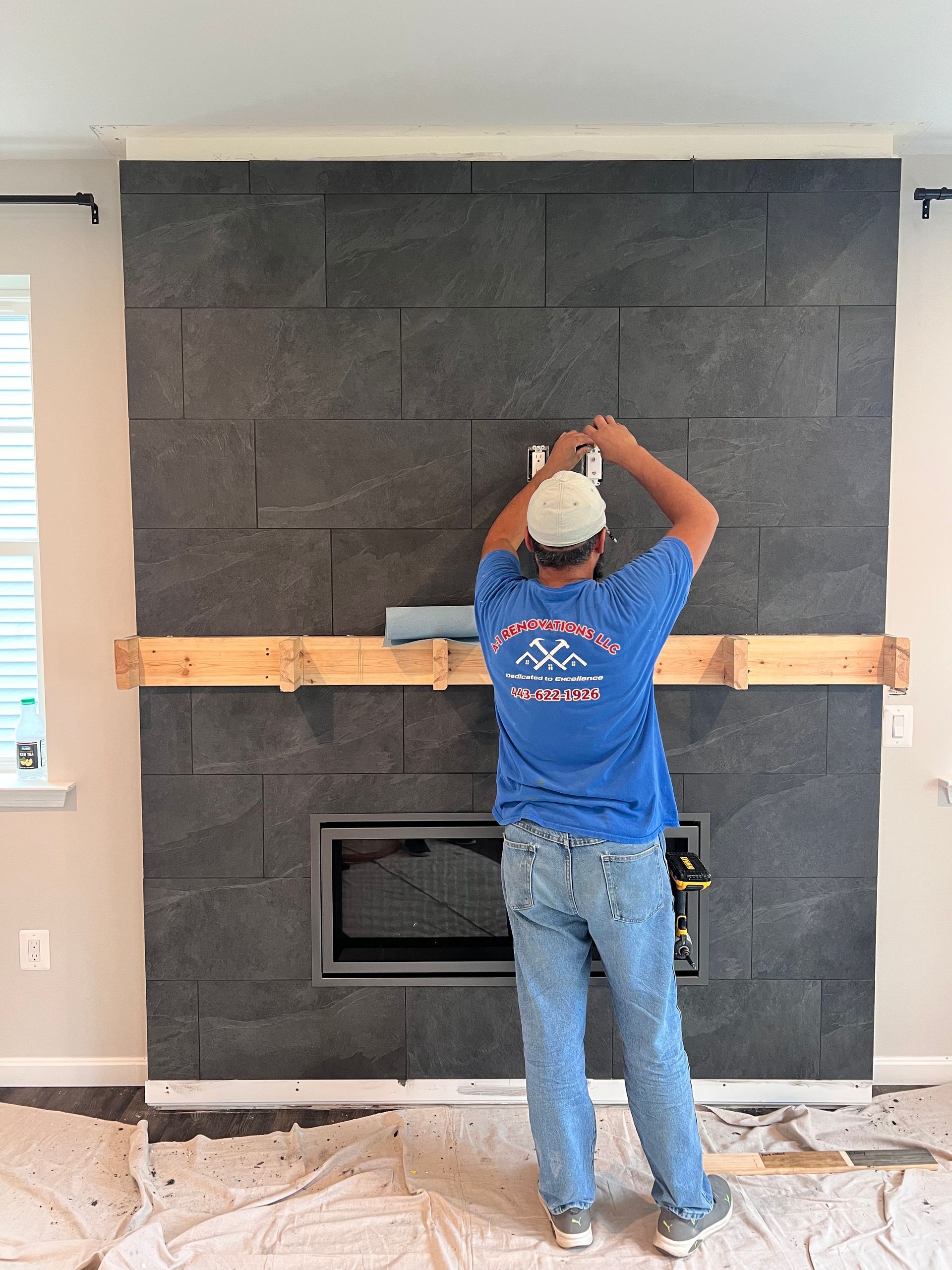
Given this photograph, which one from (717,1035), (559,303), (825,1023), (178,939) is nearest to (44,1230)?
(178,939)

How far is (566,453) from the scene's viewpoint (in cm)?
212

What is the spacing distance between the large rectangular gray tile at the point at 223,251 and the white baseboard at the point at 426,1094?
2189mm

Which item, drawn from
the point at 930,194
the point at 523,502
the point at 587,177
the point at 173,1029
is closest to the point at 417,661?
the point at 523,502

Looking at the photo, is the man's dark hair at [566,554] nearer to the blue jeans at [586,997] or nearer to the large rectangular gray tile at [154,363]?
the blue jeans at [586,997]

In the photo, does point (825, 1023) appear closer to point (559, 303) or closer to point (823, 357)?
point (823, 357)

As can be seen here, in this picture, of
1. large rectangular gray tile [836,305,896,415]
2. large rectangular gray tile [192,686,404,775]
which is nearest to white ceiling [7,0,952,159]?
large rectangular gray tile [836,305,896,415]

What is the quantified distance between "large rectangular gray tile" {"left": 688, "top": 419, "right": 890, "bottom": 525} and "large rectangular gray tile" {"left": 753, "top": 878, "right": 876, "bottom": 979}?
40.7 inches

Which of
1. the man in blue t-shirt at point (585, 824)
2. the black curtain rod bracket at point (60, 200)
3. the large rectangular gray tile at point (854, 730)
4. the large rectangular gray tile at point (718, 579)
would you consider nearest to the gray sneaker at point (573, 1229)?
the man in blue t-shirt at point (585, 824)

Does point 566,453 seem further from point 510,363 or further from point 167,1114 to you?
point 167,1114

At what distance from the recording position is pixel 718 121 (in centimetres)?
227

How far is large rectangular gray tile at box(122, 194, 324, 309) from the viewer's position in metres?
2.32

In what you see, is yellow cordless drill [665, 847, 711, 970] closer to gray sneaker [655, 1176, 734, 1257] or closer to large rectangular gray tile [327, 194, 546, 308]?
gray sneaker [655, 1176, 734, 1257]

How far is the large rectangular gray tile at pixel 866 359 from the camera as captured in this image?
7.72 feet

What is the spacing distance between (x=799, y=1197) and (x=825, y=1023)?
51 cm
